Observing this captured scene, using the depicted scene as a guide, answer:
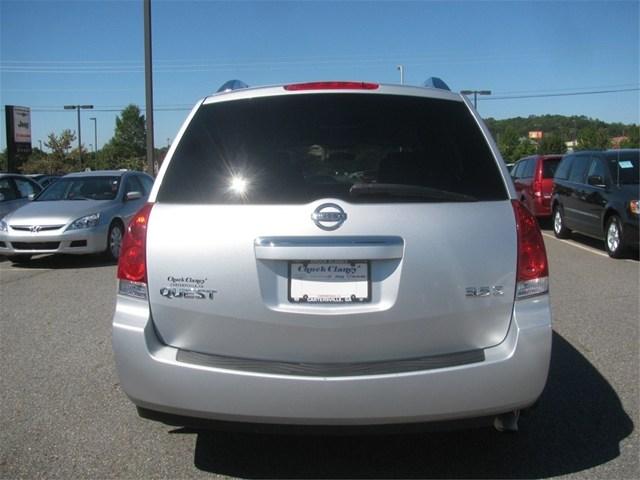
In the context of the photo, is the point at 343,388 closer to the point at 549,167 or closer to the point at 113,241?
the point at 113,241

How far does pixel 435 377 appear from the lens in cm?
269

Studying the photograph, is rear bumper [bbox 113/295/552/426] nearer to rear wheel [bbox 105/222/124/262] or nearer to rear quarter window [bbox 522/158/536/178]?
rear wheel [bbox 105/222/124/262]

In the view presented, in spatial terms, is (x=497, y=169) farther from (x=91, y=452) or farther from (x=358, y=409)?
(x=91, y=452)

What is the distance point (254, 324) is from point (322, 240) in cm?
46

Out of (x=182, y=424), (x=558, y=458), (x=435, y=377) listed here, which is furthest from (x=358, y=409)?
(x=558, y=458)

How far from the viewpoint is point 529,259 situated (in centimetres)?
288

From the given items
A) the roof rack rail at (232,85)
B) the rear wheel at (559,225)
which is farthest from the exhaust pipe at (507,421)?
the rear wheel at (559,225)

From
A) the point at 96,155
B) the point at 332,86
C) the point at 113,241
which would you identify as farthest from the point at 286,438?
the point at 96,155

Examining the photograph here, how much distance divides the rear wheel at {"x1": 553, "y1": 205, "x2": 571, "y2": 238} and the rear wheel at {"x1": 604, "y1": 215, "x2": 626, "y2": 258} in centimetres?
227

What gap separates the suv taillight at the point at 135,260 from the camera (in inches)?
113

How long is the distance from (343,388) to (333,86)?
1477 millimetres

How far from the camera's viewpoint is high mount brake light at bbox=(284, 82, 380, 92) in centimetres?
317

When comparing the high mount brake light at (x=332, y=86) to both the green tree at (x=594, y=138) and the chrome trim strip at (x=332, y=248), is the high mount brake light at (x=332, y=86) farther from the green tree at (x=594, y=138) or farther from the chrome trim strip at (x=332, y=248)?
the green tree at (x=594, y=138)

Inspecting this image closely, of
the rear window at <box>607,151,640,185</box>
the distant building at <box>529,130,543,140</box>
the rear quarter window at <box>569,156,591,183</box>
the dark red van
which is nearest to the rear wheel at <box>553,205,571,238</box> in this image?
the rear quarter window at <box>569,156,591,183</box>
